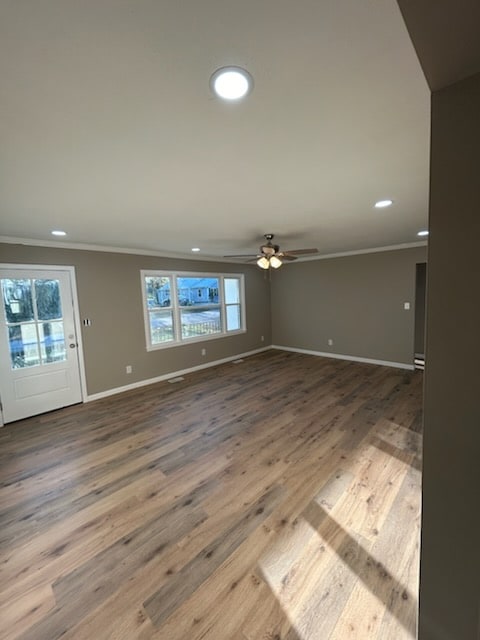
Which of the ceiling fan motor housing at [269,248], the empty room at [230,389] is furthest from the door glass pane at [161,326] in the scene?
the ceiling fan motor housing at [269,248]

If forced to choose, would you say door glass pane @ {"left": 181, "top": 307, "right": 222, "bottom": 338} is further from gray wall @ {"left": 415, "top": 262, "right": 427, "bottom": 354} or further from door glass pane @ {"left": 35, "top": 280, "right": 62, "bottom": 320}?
gray wall @ {"left": 415, "top": 262, "right": 427, "bottom": 354}

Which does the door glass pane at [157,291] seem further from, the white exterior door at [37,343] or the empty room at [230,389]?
the white exterior door at [37,343]

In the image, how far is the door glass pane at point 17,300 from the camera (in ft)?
11.5

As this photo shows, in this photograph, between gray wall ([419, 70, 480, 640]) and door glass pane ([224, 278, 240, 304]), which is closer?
gray wall ([419, 70, 480, 640])

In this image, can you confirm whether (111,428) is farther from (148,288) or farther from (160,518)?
(148,288)

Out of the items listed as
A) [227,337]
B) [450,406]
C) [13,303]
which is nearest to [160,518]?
[450,406]

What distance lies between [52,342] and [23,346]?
1.08ft

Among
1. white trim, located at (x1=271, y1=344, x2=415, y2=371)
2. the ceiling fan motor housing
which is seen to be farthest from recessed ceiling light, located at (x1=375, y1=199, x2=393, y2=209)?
white trim, located at (x1=271, y1=344, x2=415, y2=371)

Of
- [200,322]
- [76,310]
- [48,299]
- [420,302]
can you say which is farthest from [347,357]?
[48,299]

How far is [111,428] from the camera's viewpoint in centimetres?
331

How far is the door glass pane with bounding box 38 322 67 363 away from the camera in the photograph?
3.82 metres

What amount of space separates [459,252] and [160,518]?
7.59 ft

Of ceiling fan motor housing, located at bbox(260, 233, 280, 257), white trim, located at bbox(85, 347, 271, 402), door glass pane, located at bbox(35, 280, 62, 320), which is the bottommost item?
white trim, located at bbox(85, 347, 271, 402)

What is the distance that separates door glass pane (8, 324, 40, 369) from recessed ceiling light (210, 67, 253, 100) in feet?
12.8
